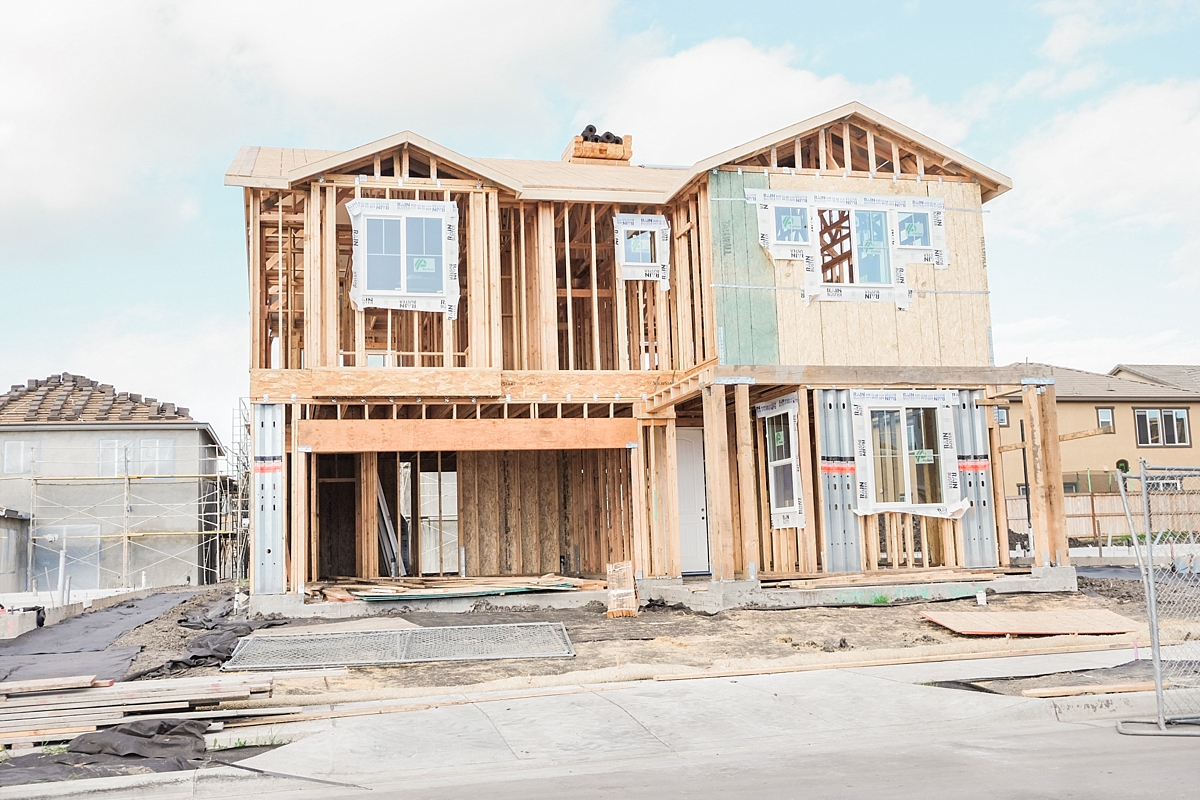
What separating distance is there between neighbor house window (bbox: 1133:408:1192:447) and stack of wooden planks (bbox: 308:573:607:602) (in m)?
28.0

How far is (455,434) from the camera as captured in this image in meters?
17.3

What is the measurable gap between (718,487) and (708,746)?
7.92 m

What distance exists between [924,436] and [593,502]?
22.3 feet

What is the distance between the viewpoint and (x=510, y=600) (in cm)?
1702

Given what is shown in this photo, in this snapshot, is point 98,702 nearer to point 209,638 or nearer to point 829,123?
point 209,638

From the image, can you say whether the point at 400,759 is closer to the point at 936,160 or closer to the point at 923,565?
the point at 923,565

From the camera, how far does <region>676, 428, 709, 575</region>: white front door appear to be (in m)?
20.0

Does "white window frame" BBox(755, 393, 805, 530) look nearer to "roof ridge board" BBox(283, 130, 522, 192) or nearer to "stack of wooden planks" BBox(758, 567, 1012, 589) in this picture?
"stack of wooden planks" BBox(758, 567, 1012, 589)

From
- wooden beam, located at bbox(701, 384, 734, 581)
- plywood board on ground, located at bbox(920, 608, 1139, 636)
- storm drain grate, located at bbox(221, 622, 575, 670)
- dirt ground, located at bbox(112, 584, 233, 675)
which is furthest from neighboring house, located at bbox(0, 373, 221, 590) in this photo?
plywood board on ground, located at bbox(920, 608, 1139, 636)

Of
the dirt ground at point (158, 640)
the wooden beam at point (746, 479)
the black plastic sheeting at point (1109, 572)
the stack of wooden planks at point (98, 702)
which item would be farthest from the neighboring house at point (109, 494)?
the black plastic sheeting at point (1109, 572)

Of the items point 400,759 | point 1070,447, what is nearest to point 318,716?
point 400,759

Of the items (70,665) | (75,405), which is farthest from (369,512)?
(75,405)

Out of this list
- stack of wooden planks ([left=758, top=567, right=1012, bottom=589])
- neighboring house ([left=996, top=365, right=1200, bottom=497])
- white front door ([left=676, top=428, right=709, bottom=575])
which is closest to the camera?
stack of wooden planks ([left=758, top=567, right=1012, bottom=589])

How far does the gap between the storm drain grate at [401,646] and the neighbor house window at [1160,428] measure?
31669 mm
